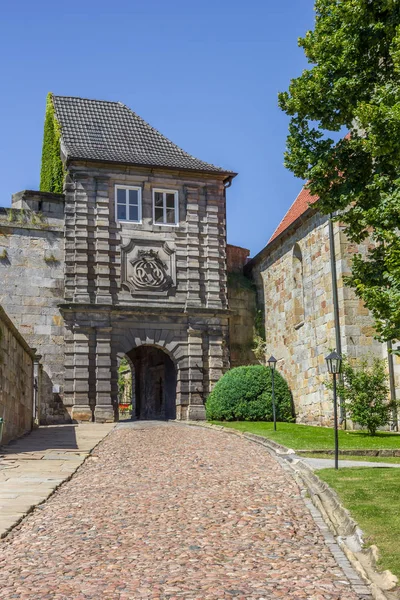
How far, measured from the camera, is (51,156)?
3053cm

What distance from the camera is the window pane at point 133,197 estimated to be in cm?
2752

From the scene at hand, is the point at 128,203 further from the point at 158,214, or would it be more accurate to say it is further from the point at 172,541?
the point at 172,541

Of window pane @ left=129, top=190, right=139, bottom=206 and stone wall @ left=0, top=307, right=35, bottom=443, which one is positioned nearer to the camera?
stone wall @ left=0, top=307, right=35, bottom=443

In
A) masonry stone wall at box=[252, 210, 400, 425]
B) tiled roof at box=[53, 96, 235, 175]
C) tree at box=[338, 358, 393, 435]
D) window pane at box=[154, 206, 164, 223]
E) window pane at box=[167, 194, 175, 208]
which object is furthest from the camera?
window pane at box=[167, 194, 175, 208]

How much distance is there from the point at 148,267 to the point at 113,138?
5.58 meters

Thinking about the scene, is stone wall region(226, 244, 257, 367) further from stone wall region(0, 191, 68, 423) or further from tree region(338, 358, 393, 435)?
tree region(338, 358, 393, 435)

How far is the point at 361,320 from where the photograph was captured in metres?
21.3

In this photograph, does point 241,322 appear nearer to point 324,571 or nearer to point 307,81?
point 307,81

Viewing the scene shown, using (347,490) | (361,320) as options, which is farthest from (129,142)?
(347,490)

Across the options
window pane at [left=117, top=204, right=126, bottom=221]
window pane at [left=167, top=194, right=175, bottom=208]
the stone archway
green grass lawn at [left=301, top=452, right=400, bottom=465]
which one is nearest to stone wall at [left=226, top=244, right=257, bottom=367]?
the stone archway

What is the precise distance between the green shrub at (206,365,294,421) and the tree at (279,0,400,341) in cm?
1170

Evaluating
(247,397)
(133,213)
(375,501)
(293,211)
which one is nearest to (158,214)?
(133,213)

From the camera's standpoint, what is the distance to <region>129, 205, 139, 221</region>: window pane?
27422 mm

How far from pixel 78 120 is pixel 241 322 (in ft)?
33.7
